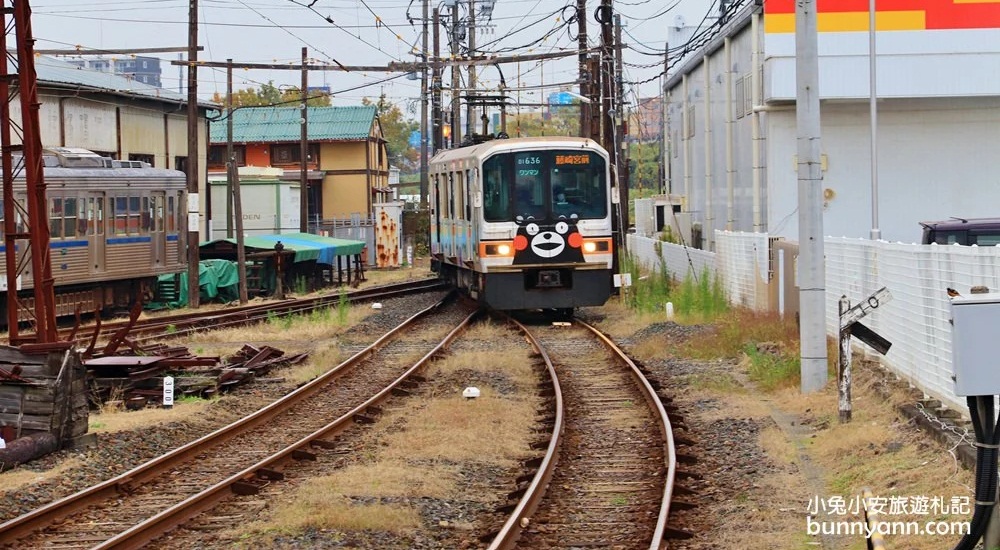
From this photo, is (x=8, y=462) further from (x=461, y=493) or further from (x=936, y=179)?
(x=936, y=179)

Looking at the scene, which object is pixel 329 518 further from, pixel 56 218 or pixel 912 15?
pixel 912 15

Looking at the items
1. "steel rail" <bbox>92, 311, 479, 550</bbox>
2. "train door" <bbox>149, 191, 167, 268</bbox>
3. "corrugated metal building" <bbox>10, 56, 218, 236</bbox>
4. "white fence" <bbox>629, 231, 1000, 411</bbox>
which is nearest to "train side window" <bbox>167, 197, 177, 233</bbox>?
"train door" <bbox>149, 191, 167, 268</bbox>

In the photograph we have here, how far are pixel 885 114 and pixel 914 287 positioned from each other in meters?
18.6

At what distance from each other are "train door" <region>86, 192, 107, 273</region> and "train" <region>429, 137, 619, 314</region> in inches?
324

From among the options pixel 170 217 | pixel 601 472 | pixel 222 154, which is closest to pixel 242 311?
pixel 170 217

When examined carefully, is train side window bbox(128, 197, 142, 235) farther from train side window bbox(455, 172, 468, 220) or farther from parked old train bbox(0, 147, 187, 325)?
train side window bbox(455, 172, 468, 220)

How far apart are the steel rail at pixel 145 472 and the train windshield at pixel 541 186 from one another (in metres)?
6.88

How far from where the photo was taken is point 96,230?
88.1 ft

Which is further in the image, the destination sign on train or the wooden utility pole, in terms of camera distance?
the wooden utility pole

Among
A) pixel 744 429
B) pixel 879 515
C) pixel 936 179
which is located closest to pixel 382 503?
pixel 879 515

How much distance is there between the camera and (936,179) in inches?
1168

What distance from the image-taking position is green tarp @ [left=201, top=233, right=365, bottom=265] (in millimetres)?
34656

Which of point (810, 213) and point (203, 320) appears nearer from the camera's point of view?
point (810, 213)

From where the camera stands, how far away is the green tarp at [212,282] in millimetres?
31484
